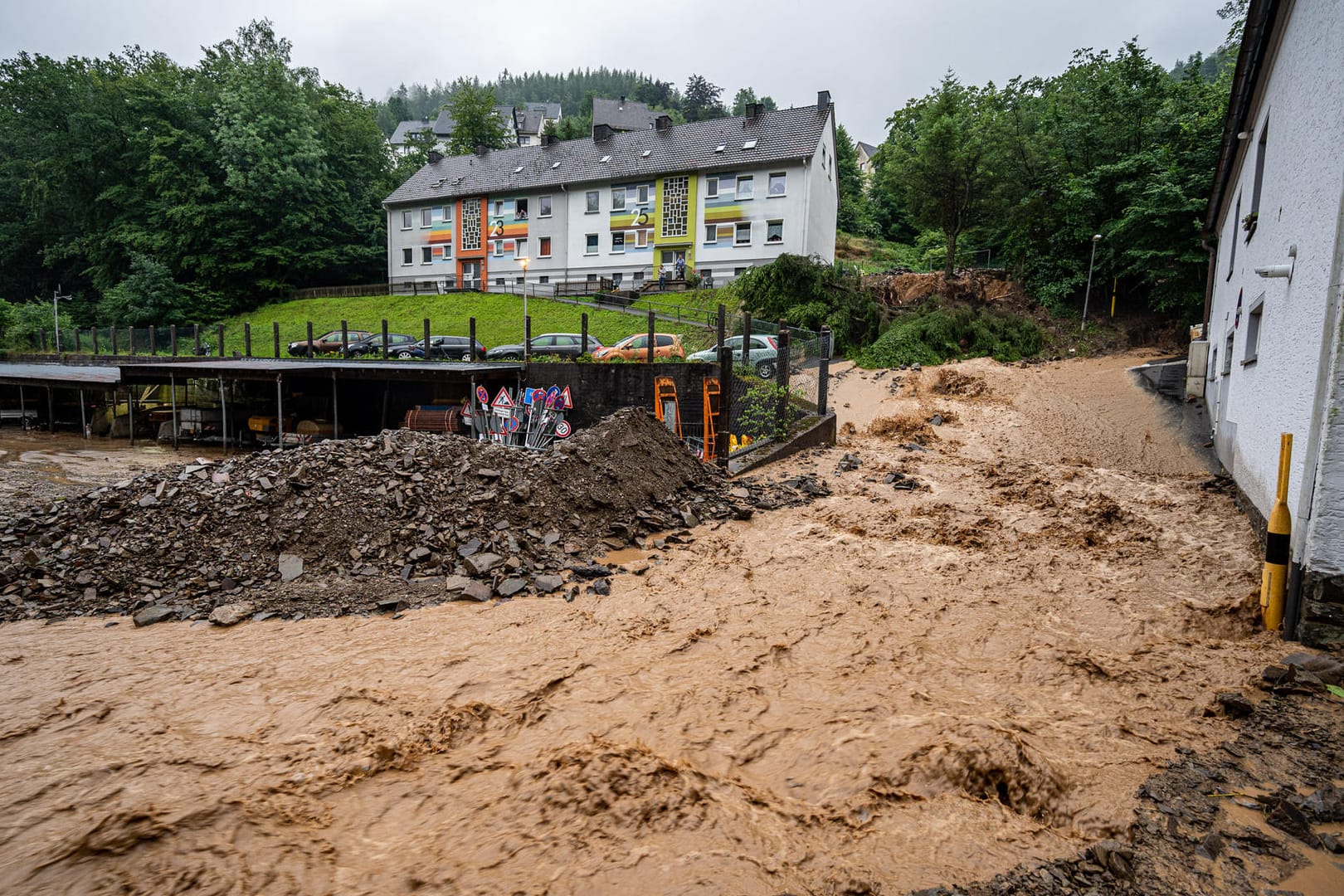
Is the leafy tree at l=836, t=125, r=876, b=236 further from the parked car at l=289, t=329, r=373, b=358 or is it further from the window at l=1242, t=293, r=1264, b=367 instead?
the window at l=1242, t=293, r=1264, b=367

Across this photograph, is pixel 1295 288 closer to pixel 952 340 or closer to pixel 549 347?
pixel 952 340

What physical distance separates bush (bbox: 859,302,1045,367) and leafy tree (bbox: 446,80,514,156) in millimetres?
49408

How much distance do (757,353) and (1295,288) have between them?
10.7 metres

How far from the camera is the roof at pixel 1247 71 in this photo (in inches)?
326

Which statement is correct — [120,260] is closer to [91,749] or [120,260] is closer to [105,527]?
[105,527]

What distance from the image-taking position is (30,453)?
685 inches

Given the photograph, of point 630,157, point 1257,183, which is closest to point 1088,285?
point 1257,183

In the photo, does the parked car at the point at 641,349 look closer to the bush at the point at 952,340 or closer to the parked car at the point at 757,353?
the parked car at the point at 757,353

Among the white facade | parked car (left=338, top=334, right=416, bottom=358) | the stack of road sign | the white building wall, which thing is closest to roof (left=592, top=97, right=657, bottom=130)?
parked car (left=338, top=334, right=416, bottom=358)

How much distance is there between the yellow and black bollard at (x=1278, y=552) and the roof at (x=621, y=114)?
6982 cm

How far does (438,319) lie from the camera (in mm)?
35906

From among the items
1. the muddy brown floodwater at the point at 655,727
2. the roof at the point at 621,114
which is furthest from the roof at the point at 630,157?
the muddy brown floodwater at the point at 655,727

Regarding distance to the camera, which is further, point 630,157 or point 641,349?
point 630,157

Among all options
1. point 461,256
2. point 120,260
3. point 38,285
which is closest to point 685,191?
point 461,256
